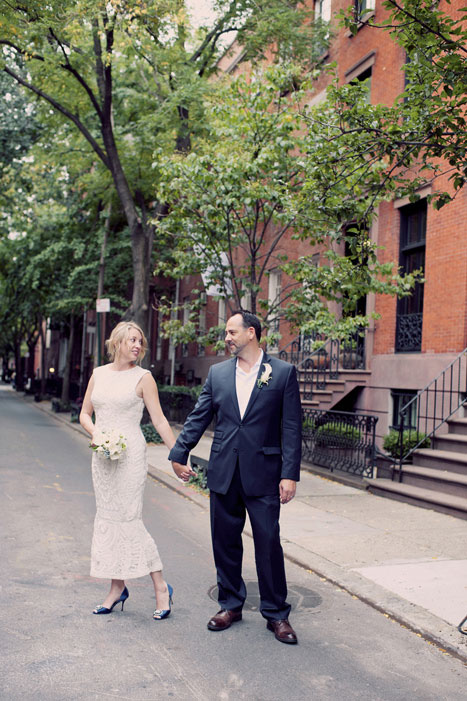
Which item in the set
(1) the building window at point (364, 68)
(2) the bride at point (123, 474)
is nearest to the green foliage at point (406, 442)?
(2) the bride at point (123, 474)

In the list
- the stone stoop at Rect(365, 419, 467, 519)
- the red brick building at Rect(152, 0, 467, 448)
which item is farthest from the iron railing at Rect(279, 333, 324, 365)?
the stone stoop at Rect(365, 419, 467, 519)

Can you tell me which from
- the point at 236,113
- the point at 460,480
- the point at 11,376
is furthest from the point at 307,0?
the point at 11,376

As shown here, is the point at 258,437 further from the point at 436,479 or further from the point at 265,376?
the point at 436,479

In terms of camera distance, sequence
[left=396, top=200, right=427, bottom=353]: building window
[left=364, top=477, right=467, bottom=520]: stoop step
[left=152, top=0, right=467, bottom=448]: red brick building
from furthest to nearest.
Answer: [left=396, top=200, right=427, bottom=353]: building window, [left=152, top=0, right=467, bottom=448]: red brick building, [left=364, top=477, right=467, bottom=520]: stoop step

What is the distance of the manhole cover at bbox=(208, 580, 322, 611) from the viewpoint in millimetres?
5311

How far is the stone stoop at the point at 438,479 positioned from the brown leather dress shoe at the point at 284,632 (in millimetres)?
4836

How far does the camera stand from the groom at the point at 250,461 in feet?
15.0

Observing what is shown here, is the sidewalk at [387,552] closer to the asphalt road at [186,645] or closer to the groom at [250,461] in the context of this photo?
the asphalt road at [186,645]

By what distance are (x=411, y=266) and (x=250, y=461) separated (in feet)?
35.1

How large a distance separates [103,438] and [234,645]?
5.09ft

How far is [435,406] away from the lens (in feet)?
37.1

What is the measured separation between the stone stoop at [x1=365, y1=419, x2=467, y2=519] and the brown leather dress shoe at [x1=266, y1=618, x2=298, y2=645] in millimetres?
4836

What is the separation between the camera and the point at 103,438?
15.3 ft

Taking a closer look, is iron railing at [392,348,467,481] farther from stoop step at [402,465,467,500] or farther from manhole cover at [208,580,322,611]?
manhole cover at [208,580,322,611]
